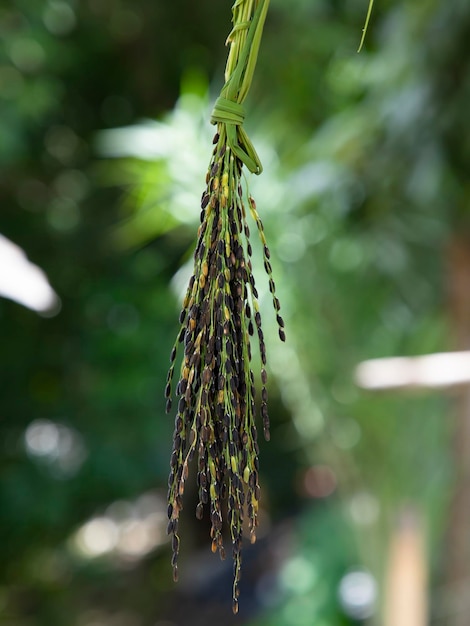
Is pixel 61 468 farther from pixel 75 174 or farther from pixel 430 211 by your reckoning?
pixel 430 211

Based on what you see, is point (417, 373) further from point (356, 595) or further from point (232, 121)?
point (356, 595)

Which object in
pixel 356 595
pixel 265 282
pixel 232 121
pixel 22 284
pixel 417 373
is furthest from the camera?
pixel 356 595

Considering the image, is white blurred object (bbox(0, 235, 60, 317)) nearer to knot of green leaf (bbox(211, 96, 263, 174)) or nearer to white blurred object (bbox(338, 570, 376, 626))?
knot of green leaf (bbox(211, 96, 263, 174))

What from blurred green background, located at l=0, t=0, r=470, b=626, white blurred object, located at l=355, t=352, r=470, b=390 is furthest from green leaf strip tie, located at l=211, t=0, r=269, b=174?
blurred green background, located at l=0, t=0, r=470, b=626

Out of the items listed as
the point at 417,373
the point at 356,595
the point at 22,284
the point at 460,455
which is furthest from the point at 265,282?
the point at 22,284

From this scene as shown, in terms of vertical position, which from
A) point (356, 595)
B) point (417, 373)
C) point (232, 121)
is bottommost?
point (232, 121)

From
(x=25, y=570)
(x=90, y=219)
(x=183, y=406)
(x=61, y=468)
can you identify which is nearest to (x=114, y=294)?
(x=90, y=219)
